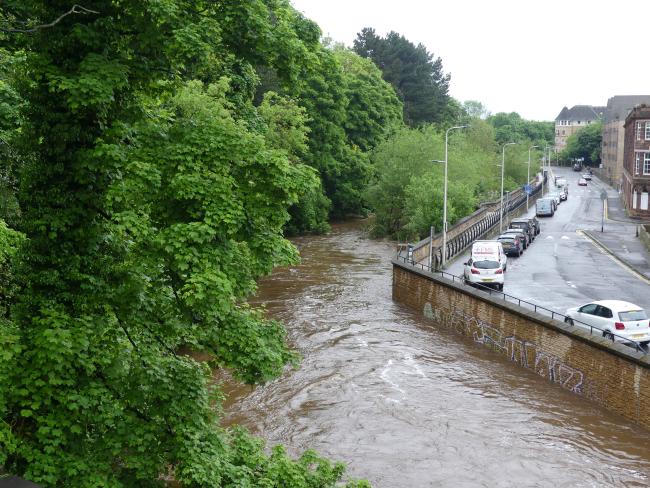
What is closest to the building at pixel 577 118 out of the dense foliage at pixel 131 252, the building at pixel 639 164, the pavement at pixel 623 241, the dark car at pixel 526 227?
the pavement at pixel 623 241

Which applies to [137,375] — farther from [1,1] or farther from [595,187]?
[595,187]

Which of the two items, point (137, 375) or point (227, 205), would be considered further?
point (137, 375)

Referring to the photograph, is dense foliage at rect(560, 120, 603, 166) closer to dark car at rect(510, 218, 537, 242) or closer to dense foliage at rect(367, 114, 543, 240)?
dense foliage at rect(367, 114, 543, 240)

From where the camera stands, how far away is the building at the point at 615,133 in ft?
362

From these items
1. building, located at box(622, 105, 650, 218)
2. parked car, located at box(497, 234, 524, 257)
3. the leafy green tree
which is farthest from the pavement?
the leafy green tree

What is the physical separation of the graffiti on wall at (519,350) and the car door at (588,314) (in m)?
1.76

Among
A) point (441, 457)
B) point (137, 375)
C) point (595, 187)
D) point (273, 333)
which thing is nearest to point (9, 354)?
point (137, 375)

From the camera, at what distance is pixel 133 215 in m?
9.88

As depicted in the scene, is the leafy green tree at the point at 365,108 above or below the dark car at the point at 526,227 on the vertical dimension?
above

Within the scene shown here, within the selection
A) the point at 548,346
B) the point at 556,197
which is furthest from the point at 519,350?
the point at 556,197

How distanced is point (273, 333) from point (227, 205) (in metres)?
2.63

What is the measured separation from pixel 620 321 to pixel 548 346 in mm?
2324

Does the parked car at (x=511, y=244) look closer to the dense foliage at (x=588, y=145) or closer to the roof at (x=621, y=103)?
the roof at (x=621, y=103)

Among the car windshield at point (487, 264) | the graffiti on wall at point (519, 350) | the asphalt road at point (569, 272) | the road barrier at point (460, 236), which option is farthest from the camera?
the road barrier at point (460, 236)
